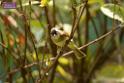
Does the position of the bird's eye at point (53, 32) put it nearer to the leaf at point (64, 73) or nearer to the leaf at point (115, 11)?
the leaf at point (115, 11)

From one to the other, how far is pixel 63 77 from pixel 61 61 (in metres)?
0.06

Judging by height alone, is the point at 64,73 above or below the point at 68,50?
below

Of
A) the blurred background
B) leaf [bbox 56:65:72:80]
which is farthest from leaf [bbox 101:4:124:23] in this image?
leaf [bbox 56:65:72:80]

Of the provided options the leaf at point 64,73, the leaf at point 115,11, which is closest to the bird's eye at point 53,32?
the leaf at point 115,11

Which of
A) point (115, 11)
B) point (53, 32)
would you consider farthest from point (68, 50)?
point (53, 32)

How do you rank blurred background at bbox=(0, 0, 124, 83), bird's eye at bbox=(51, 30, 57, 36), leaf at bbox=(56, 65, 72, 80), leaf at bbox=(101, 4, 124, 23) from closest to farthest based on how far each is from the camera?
bird's eye at bbox=(51, 30, 57, 36) < leaf at bbox=(101, 4, 124, 23) < blurred background at bbox=(0, 0, 124, 83) < leaf at bbox=(56, 65, 72, 80)

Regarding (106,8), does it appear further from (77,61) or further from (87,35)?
(77,61)

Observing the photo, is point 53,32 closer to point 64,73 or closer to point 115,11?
point 115,11

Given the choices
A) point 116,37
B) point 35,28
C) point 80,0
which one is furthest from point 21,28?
point 80,0

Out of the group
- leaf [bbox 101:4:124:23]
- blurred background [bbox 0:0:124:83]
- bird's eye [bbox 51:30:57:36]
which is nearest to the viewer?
bird's eye [bbox 51:30:57:36]

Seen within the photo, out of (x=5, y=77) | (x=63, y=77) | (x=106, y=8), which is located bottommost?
(x=63, y=77)

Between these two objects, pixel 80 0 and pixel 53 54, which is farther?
pixel 53 54

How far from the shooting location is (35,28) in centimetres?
140

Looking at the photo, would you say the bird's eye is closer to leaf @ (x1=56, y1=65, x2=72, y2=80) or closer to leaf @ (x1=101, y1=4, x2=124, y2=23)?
leaf @ (x1=101, y1=4, x2=124, y2=23)
